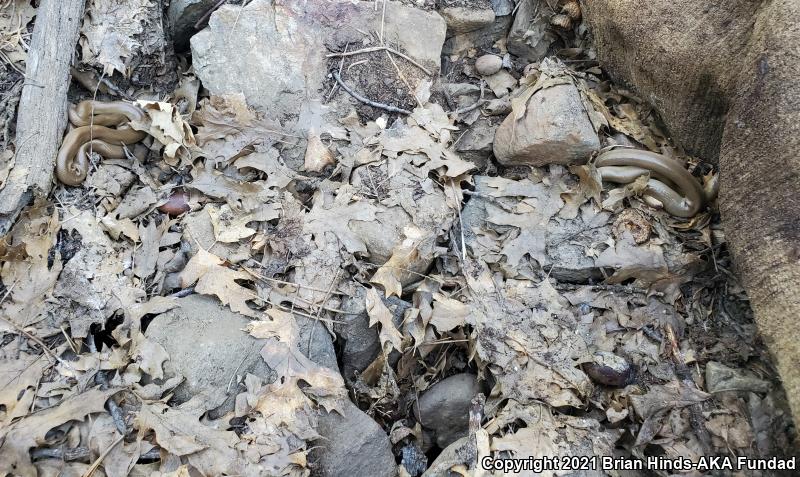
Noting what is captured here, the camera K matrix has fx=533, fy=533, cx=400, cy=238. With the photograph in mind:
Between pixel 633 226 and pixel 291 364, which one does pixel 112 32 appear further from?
pixel 633 226

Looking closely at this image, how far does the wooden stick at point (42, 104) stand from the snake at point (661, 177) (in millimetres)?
4070

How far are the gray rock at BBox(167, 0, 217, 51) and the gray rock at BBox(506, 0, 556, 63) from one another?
106 inches

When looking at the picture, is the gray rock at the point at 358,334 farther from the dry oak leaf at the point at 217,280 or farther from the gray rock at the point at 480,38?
the gray rock at the point at 480,38

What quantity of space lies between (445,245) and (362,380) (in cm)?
114

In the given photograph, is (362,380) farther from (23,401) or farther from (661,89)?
(661,89)

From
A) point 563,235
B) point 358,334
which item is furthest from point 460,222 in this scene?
point 358,334

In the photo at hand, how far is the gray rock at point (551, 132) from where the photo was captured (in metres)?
4.03

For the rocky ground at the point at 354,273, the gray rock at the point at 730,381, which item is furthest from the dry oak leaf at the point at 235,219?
the gray rock at the point at 730,381

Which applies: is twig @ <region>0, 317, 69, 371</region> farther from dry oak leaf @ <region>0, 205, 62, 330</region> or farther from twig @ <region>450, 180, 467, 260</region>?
twig @ <region>450, 180, 467, 260</region>

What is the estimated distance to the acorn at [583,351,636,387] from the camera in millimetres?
3338

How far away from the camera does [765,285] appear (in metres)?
3.10

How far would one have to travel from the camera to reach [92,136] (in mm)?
4023

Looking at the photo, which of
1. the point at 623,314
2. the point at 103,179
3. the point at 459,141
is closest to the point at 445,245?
the point at 459,141

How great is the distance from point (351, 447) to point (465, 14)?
377 cm
